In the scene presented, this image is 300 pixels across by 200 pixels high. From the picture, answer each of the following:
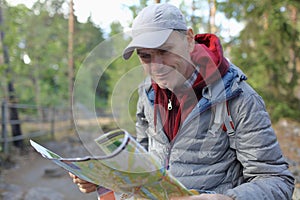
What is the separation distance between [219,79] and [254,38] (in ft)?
21.8

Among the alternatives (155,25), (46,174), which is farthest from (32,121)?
(155,25)

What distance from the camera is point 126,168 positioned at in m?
0.84

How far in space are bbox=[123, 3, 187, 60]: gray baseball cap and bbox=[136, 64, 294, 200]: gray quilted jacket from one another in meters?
0.26

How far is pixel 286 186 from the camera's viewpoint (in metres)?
1.13

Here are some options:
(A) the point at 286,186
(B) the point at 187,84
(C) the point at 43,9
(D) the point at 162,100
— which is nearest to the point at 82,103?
(D) the point at 162,100

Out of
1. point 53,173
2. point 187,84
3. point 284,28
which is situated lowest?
point 53,173

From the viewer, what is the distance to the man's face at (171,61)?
4.15ft

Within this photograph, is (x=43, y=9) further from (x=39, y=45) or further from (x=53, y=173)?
(x=53, y=173)

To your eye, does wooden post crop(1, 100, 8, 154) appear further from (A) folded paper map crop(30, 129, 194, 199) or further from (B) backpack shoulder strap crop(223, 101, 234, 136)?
(B) backpack shoulder strap crop(223, 101, 234, 136)

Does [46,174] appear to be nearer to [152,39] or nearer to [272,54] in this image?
[272,54]

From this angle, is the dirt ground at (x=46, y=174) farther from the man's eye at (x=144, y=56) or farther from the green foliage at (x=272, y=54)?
the man's eye at (x=144, y=56)

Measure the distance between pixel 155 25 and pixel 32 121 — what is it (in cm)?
1010

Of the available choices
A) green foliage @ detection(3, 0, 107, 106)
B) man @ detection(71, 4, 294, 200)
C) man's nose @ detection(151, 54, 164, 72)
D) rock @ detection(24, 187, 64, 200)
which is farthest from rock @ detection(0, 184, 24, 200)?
green foliage @ detection(3, 0, 107, 106)

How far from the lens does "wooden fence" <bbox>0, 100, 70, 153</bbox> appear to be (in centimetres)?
704
